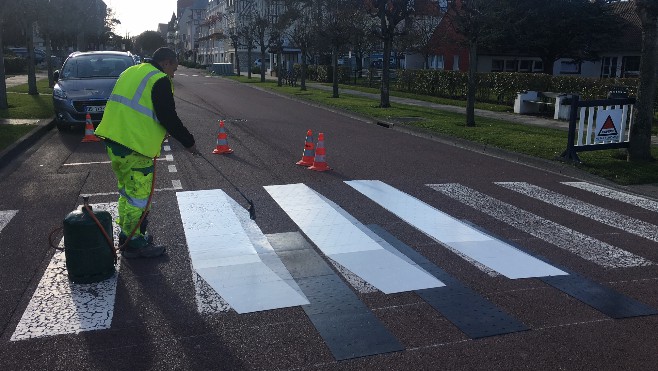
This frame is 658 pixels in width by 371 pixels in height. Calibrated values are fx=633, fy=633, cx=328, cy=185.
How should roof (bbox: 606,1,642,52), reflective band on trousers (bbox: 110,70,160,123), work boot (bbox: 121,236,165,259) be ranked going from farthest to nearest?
roof (bbox: 606,1,642,52)
work boot (bbox: 121,236,165,259)
reflective band on trousers (bbox: 110,70,160,123)

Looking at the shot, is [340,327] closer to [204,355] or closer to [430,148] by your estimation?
[204,355]

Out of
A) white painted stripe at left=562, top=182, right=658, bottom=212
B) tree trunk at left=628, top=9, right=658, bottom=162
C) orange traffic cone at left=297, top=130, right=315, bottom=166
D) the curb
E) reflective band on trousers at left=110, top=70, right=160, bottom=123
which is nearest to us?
reflective band on trousers at left=110, top=70, right=160, bottom=123

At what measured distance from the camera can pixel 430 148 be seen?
14.2 metres

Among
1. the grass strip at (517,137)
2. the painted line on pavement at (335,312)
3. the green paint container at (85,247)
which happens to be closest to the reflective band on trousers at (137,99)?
the green paint container at (85,247)

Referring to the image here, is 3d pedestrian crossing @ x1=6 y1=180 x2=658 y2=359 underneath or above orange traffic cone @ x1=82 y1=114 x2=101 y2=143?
underneath

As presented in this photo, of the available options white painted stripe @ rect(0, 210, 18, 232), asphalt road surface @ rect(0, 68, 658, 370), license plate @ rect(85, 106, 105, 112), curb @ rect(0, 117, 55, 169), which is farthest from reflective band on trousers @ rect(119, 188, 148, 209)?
license plate @ rect(85, 106, 105, 112)

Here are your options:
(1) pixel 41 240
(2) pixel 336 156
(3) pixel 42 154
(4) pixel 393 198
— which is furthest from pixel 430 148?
(1) pixel 41 240

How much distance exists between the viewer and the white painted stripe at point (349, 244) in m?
5.54

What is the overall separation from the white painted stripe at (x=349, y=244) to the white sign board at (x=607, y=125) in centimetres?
629

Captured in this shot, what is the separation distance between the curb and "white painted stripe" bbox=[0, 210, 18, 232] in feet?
11.9

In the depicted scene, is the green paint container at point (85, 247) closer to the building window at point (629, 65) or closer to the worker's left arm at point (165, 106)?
the worker's left arm at point (165, 106)

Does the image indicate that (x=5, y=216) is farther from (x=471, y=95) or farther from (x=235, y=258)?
(x=471, y=95)

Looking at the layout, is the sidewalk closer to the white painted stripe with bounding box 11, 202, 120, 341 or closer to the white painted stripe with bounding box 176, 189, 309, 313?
the white painted stripe with bounding box 176, 189, 309, 313

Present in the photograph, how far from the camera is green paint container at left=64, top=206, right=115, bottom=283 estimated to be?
520cm
